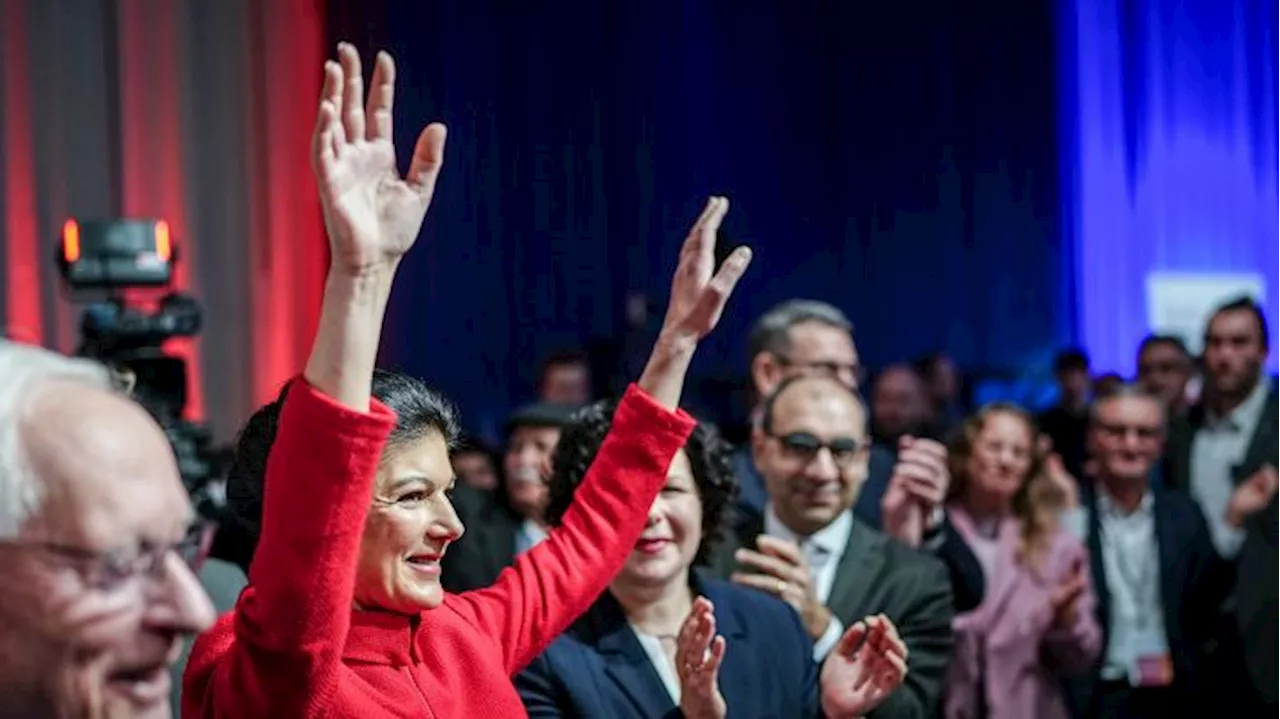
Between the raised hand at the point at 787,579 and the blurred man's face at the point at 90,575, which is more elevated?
the blurred man's face at the point at 90,575

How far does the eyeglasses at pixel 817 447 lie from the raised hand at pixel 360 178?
156 centimetres

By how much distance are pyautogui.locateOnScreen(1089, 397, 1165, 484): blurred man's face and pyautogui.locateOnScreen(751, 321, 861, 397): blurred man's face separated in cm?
87

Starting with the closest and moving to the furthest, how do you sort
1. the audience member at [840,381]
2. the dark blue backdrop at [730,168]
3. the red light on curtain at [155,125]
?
the audience member at [840,381], the red light on curtain at [155,125], the dark blue backdrop at [730,168]

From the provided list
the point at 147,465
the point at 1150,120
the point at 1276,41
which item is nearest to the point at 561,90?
the point at 1150,120

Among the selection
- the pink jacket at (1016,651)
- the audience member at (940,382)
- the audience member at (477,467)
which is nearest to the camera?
the pink jacket at (1016,651)

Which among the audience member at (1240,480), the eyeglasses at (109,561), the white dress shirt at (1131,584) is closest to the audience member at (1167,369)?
the audience member at (1240,480)

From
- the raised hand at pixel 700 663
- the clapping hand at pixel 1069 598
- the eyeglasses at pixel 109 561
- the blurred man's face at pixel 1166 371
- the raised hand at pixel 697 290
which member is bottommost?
the clapping hand at pixel 1069 598

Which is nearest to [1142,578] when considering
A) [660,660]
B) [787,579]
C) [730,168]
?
[787,579]

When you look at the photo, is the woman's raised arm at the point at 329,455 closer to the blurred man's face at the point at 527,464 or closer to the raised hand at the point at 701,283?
the raised hand at the point at 701,283

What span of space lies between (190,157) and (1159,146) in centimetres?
495

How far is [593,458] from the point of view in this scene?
239 cm

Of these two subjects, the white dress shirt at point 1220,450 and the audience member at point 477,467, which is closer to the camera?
the white dress shirt at point 1220,450

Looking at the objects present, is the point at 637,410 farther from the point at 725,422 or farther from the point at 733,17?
the point at 733,17

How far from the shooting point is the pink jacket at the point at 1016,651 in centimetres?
349
